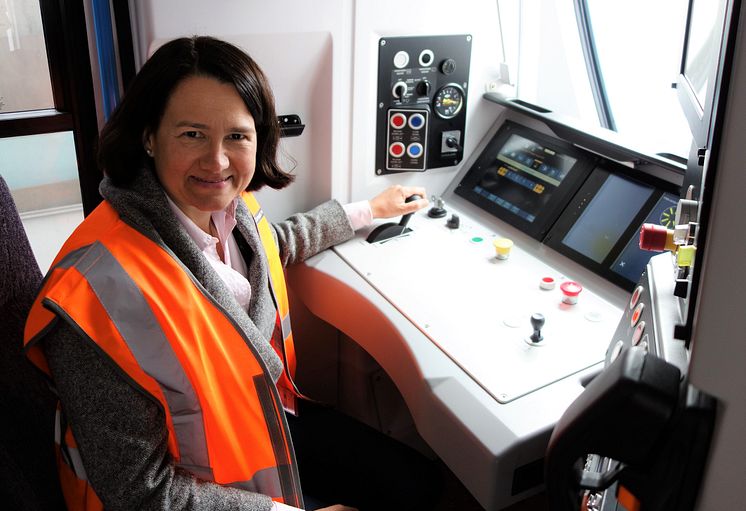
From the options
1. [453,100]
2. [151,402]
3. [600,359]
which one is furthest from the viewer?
[453,100]

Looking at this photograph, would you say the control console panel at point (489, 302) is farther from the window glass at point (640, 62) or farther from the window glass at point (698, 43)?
the window glass at point (640, 62)

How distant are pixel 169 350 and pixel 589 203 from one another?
1142 millimetres

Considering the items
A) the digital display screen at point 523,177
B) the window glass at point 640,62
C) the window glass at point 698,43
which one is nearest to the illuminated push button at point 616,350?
the window glass at point 698,43

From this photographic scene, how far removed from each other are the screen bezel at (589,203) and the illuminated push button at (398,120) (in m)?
0.50

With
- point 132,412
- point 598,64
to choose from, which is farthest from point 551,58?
point 132,412

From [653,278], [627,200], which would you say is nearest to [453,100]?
[627,200]

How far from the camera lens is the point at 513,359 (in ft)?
4.88

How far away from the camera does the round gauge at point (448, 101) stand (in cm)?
211

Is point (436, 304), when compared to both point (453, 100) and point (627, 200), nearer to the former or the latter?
point (627, 200)

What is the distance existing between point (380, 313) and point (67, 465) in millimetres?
706

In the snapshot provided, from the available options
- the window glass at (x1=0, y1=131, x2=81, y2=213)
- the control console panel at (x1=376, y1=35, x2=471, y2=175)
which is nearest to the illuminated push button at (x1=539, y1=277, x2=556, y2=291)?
the control console panel at (x1=376, y1=35, x2=471, y2=175)

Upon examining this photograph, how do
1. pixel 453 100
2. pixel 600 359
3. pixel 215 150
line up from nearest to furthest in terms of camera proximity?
1. pixel 215 150
2. pixel 600 359
3. pixel 453 100

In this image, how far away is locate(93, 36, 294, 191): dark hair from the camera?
1.35m

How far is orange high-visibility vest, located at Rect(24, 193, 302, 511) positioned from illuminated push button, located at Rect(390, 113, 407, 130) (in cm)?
94
